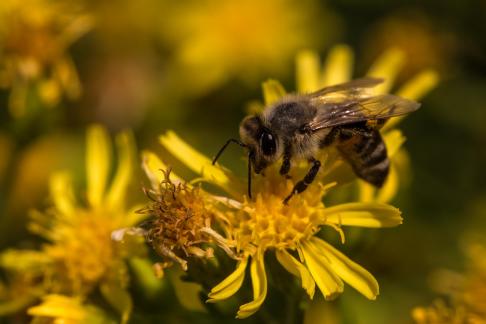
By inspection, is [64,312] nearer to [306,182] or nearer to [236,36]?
[306,182]

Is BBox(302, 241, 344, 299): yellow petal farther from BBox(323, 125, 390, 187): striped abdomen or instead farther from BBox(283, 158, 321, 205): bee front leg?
BBox(323, 125, 390, 187): striped abdomen

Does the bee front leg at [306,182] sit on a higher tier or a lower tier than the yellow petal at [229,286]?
higher

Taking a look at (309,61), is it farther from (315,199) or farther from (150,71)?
(150,71)

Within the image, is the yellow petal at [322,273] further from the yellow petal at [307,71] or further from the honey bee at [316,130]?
the yellow petal at [307,71]

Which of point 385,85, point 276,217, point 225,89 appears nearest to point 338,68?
point 385,85

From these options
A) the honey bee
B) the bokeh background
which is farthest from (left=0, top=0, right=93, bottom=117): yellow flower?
the honey bee

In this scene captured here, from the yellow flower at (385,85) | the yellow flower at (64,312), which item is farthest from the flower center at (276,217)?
the yellow flower at (64,312)

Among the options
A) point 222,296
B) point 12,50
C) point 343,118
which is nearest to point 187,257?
point 222,296
